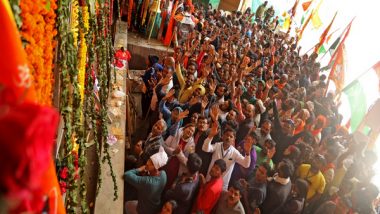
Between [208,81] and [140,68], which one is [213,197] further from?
[140,68]

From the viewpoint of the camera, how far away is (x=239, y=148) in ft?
16.1

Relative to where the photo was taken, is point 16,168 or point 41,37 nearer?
point 16,168

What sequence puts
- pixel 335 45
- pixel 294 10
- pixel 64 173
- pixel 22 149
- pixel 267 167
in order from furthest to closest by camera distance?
pixel 294 10 < pixel 335 45 < pixel 267 167 < pixel 64 173 < pixel 22 149

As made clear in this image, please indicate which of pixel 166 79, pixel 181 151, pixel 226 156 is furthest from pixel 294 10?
pixel 181 151

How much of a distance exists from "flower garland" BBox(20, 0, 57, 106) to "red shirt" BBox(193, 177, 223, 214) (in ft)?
6.69

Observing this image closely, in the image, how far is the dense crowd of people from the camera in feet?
13.2

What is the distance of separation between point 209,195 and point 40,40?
7.99ft

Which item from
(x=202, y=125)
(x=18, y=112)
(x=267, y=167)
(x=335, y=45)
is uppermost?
(x=18, y=112)

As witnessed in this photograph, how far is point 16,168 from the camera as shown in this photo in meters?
0.97

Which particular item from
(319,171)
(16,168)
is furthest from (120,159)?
(16,168)

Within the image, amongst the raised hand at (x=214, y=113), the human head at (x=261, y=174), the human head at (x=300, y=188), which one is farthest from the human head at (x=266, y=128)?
the human head at (x=261, y=174)

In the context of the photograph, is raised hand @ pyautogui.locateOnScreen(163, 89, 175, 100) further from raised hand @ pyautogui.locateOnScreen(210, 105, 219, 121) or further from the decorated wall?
the decorated wall

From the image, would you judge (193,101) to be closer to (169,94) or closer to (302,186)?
(169,94)

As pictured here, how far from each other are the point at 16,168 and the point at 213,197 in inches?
125
